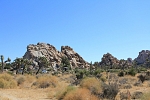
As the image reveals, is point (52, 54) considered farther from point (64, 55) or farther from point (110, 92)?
point (110, 92)

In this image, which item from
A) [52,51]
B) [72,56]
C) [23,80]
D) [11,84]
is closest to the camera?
[11,84]

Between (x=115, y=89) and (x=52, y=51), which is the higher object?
(x=52, y=51)

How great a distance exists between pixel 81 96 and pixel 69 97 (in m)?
1.07

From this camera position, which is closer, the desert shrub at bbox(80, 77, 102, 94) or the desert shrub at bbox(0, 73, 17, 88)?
the desert shrub at bbox(80, 77, 102, 94)

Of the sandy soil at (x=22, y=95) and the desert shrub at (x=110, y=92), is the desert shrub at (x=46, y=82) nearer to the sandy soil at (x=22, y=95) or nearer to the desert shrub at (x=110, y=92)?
the sandy soil at (x=22, y=95)

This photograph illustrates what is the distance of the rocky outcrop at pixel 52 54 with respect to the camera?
10578 cm

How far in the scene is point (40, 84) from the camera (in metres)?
28.2

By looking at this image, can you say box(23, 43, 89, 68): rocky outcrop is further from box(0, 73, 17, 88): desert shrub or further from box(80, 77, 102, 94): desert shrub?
box(80, 77, 102, 94): desert shrub

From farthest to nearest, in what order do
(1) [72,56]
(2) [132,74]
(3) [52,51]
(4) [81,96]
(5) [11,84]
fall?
(1) [72,56] < (3) [52,51] < (2) [132,74] < (5) [11,84] < (4) [81,96]

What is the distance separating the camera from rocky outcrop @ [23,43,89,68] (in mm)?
105781

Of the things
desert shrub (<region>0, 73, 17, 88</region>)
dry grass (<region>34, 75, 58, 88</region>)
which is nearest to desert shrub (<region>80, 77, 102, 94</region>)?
dry grass (<region>34, 75, 58, 88</region>)

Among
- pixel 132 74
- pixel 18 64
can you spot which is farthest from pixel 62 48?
pixel 132 74

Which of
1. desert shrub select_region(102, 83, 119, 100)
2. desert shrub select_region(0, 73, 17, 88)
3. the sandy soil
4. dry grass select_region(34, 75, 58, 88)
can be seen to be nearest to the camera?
desert shrub select_region(102, 83, 119, 100)

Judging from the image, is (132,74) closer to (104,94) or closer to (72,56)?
(104,94)
